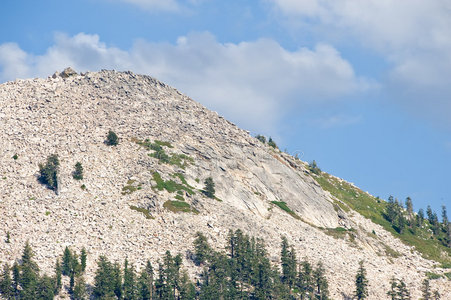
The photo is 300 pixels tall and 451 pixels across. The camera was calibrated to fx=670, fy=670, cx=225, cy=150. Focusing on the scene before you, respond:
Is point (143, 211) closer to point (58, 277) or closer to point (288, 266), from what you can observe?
point (58, 277)

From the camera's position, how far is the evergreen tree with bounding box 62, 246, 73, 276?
486ft

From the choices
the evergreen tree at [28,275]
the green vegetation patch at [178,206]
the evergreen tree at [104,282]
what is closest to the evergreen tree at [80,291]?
the evergreen tree at [104,282]

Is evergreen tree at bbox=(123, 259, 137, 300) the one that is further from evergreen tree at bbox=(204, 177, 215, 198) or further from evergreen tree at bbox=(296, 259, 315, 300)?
evergreen tree at bbox=(204, 177, 215, 198)

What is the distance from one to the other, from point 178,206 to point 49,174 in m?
36.4

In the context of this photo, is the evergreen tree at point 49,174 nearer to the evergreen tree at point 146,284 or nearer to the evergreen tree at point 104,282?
the evergreen tree at point 104,282

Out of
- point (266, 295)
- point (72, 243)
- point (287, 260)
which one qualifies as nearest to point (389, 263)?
point (287, 260)

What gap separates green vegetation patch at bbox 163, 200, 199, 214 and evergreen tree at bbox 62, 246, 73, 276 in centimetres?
3699

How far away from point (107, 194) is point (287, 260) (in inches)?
2099

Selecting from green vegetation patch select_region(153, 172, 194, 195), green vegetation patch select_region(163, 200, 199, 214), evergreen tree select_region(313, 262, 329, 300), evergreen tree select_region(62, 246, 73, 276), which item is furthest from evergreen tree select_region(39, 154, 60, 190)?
evergreen tree select_region(313, 262, 329, 300)

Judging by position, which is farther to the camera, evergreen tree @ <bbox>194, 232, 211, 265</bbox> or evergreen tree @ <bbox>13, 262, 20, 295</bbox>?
evergreen tree @ <bbox>194, 232, 211, 265</bbox>

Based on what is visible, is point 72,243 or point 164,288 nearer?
point 164,288

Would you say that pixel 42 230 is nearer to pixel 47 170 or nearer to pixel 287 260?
pixel 47 170

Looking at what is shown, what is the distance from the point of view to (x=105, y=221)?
172625mm

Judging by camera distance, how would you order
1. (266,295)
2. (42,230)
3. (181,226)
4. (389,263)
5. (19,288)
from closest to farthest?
(19,288) → (266,295) → (42,230) → (181,226) → (389,263)
